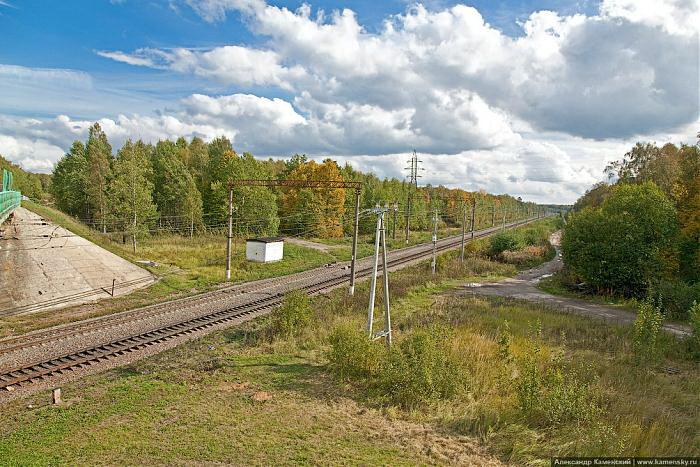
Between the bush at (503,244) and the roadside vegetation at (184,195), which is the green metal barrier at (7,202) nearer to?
the roadside vegetation at (184,195)

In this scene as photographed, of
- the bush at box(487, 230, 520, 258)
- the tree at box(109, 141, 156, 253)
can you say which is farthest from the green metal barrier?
the bush at box(487, 230, 520, 258)

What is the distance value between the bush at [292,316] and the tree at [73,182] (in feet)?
132

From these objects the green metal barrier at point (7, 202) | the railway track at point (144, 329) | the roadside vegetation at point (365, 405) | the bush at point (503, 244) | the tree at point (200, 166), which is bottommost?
the railway track at point (144, 329)

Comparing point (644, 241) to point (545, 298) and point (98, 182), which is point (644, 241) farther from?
point (98, 182)

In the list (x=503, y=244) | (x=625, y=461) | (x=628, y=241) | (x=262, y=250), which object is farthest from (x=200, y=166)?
(x=625, y=461)

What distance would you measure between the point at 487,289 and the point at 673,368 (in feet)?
52.0

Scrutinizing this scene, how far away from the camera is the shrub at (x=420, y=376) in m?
11.2

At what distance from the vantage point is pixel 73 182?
161ft

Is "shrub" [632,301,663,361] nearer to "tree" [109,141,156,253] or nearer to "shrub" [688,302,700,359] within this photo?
"shrub" [688,302,700,359]

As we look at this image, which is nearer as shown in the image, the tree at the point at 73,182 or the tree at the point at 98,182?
the tree at the point at 98,182

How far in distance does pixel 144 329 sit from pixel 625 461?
16.7 metres

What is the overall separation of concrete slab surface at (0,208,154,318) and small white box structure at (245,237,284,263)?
8.97 m

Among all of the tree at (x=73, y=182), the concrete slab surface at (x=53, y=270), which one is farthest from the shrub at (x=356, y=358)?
the tree at (x=73, y=182)

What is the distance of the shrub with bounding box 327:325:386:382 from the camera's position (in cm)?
1270
